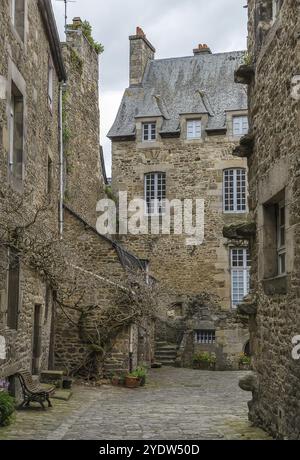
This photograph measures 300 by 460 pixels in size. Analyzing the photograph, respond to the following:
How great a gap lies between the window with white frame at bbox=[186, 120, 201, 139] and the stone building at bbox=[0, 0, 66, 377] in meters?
8.46

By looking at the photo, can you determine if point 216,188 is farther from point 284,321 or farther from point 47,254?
point 284,321

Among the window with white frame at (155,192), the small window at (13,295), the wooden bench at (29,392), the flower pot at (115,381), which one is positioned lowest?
the flower pot at (115,381)

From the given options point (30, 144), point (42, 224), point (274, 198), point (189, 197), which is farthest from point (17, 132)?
point (189, 197)

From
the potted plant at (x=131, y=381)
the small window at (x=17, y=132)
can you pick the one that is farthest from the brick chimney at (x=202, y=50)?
the small window at (x=17, y=132)

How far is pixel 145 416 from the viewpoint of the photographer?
33.5ft

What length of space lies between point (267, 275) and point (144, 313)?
23.7 ft

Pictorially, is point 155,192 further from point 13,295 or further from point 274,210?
point 274,210

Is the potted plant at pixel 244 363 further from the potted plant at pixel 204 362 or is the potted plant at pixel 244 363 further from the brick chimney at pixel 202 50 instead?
the brick chimney at pixel 202 50

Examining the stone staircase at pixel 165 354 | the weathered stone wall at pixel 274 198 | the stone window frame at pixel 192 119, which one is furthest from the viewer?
the stone window frame at pixel 192 119

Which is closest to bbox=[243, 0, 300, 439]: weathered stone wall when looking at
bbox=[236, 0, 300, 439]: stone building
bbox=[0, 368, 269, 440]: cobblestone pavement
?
bbox=[236, 0, 300, 439]: stone building

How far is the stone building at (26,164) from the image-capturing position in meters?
9.63

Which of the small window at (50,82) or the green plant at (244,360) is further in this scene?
the green plant at (244,360)

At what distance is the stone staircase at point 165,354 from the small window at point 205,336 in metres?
0.94

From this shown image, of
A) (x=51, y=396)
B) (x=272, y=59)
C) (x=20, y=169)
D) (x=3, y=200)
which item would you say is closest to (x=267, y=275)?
(x=272, y=59)
